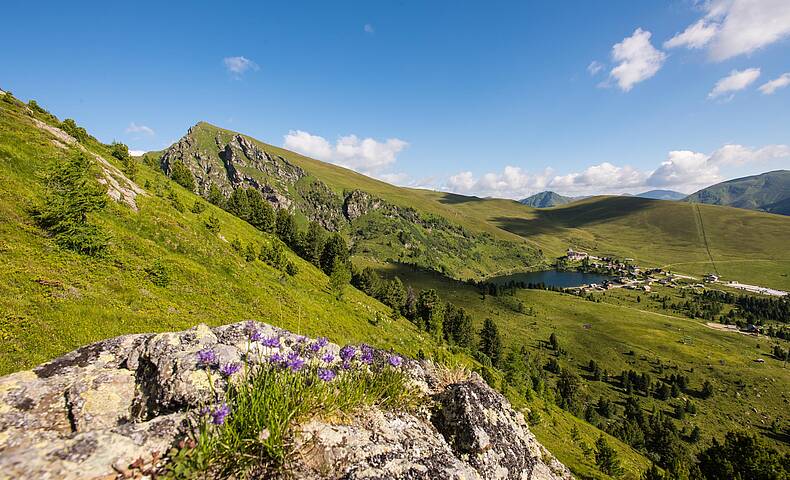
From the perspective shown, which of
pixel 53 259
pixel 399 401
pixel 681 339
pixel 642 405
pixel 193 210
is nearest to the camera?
pixel 399 401

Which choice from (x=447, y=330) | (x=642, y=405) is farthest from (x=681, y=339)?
(x=447, y=330)

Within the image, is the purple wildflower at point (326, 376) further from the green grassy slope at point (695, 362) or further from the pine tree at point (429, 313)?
the green grassy slope at point (695, 362)

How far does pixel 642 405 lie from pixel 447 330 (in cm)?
9198

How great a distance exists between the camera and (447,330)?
118938 mm

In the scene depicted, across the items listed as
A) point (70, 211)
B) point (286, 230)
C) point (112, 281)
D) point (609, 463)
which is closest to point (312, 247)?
point (286, 230)

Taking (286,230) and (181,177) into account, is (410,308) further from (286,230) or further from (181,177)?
(181,177)

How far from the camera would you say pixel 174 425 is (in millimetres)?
4246

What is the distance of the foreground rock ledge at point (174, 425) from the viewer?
3.63 metres

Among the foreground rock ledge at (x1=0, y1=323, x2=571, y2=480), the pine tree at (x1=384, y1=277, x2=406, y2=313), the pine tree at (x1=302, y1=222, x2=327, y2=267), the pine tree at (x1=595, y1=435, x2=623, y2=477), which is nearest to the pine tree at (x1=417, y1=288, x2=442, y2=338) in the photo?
Result: the pine tree at (x1=384, y1=277, x2=406, y2=313)

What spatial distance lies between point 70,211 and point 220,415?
2353 centimetres

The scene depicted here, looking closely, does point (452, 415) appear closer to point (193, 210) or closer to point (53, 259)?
point (53, 259)

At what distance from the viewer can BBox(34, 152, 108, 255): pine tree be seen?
18.8m

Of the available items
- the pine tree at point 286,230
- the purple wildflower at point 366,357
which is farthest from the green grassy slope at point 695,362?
the purple wildflower at point 366,357

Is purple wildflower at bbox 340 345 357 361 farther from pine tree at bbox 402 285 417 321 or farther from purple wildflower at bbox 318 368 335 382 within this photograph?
pine tree at bbox 402 285 417 321
